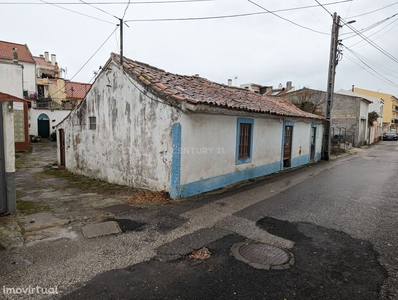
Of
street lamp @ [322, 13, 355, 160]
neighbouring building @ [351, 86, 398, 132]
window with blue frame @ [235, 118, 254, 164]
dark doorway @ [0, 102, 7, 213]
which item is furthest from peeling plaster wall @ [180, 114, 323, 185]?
neighbouring building @ [351, 86, 398, 132]

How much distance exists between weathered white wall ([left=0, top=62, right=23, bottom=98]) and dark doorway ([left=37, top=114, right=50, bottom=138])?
5.64m

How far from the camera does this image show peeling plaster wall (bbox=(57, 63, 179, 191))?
7.11 m

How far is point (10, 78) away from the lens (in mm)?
21531

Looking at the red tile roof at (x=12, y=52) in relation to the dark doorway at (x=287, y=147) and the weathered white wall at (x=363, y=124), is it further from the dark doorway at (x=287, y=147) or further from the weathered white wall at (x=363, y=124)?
the weathered white wall at (x=363, y=124)

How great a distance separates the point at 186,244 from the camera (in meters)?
4.33

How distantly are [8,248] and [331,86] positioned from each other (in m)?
18.1

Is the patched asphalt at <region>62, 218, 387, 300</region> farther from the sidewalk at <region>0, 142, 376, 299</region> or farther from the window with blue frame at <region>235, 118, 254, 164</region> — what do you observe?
the window with blue frame at <region>235, 118, 254, 164</region>

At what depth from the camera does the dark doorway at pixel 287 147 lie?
12.4 m

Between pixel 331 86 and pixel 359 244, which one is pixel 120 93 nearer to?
pixel 359 244

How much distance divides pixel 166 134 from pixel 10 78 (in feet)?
71.2

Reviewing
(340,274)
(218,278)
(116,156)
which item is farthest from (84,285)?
(116,156)

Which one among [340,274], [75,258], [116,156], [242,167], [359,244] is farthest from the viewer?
[242,167]

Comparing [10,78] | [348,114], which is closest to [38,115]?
[10,78]

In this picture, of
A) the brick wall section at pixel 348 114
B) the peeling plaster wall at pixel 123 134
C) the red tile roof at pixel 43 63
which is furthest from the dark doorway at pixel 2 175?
the red tile roof at pixel 43 63
